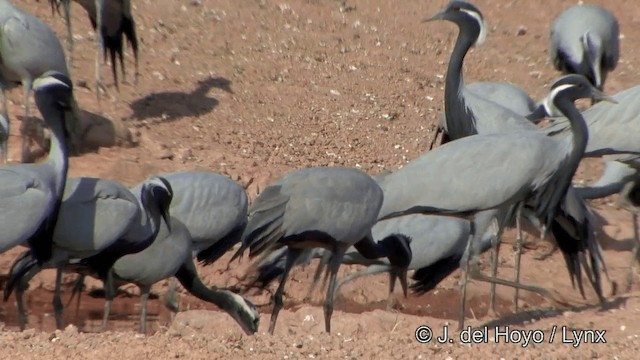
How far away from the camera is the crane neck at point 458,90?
10.3m

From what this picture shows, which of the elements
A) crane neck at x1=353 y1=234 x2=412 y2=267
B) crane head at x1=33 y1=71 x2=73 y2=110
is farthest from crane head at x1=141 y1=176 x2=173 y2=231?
crane neck at x1=353 y1=234 x2=412 y2=267

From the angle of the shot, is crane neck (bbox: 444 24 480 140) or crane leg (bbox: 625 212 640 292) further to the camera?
crane leg (bbox: 625 212 640 292)

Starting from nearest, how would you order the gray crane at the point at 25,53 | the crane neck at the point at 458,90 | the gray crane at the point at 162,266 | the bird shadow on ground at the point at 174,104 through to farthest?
the gray crane at the point at 162,266 < the crane neck at the point at 458,90 < the gray crane at the point at 25,53 < the bird shadow on ground at the point at 174,104

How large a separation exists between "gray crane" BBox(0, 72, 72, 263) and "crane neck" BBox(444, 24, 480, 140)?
294cm

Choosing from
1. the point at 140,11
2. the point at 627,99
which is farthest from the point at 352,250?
the point at 140,11

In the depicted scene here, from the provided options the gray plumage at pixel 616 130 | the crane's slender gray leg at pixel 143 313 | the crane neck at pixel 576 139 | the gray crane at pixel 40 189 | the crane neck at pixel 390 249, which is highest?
the crane neck at pixel 576 139

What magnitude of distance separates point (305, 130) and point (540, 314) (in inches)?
194

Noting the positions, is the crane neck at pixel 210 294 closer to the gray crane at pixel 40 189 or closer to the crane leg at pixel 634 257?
the gray crane at pixel 40 189

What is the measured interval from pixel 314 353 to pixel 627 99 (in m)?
4.63

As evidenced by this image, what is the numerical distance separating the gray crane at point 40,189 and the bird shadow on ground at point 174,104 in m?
4.15

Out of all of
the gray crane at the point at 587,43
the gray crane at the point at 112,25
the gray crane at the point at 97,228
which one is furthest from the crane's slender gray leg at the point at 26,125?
the gray crane at the point at 587,43

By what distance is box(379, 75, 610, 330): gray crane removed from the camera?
8625mm

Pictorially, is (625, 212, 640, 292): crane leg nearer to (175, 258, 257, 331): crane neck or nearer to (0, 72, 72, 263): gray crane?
(175, 258, 257, 331): crane neck

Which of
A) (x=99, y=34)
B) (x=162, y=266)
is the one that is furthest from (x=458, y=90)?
(x=99, y=34)
